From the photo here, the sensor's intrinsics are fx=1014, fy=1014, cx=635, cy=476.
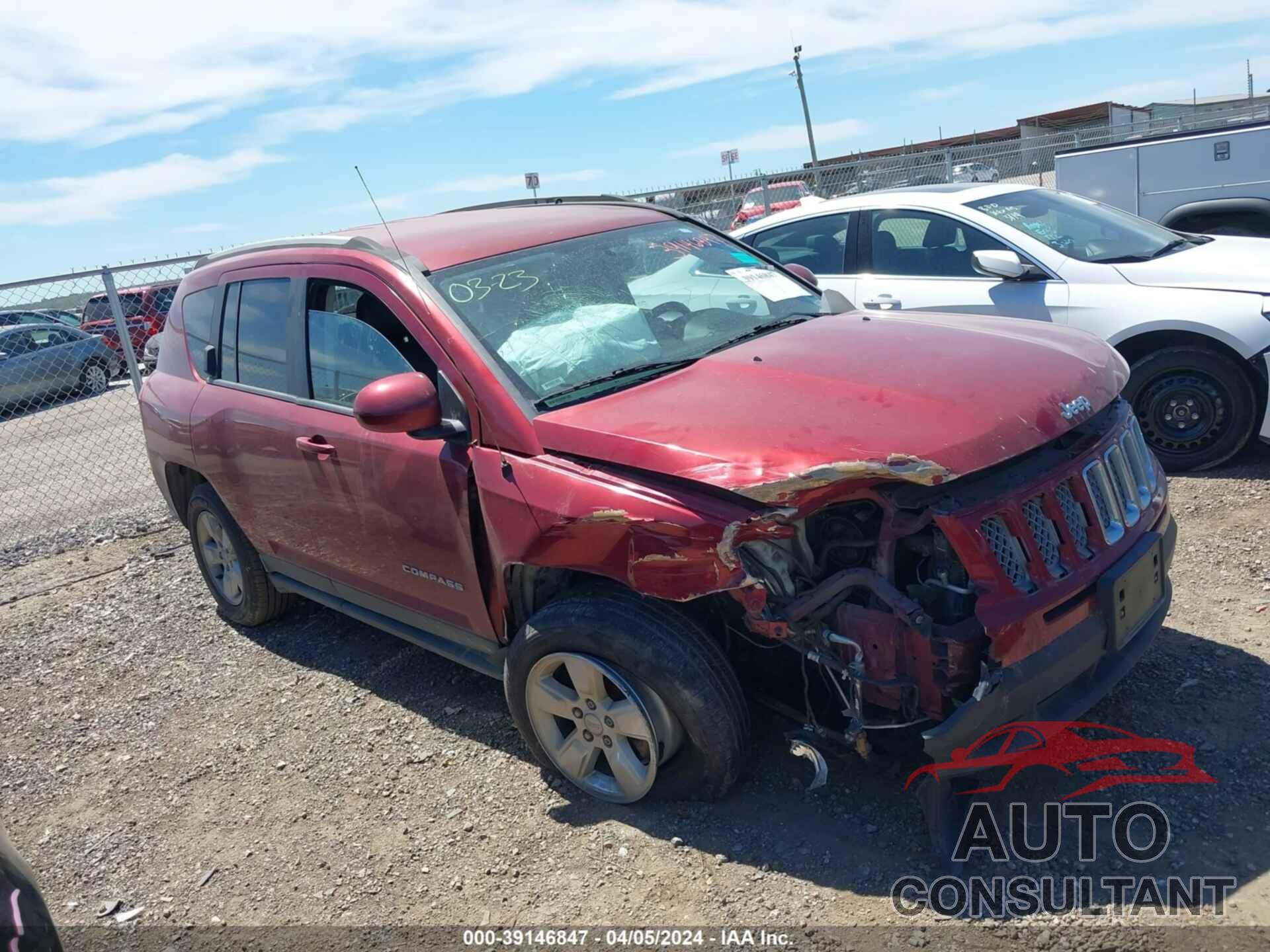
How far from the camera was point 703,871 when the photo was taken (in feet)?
10.1

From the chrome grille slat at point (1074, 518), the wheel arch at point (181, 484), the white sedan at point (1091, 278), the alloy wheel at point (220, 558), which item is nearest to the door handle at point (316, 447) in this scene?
the alloy wheel at point (220, 558)

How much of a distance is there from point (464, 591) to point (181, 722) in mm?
1907

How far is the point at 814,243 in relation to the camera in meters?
6.96

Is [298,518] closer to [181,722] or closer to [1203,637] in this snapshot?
[181,722]

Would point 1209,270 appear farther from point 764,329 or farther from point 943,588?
point 943,588

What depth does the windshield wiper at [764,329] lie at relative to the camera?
378 centimetres

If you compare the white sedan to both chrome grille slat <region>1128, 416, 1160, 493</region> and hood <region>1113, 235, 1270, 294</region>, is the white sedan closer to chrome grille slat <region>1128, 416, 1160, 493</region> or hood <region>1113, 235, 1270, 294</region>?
hood <region>1113, 235, 1270, 294</region>

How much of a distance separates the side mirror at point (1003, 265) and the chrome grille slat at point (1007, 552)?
11.7ft

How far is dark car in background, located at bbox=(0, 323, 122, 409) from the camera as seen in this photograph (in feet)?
33.8

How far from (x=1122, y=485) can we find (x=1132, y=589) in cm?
38

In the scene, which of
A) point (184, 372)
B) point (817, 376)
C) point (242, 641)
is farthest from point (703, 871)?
point (184, 372)

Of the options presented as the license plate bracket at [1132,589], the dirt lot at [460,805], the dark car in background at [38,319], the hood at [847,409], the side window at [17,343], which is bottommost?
the dirt lot at [460,805]

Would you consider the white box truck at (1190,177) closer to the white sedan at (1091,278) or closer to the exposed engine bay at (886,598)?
the white sedan at (1091,278)

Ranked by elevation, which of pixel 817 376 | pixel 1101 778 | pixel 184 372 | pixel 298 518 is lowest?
pixel 1101 778
